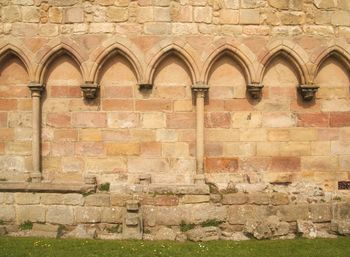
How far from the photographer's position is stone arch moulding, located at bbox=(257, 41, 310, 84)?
822 centimetres

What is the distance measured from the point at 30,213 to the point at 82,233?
3.82ft

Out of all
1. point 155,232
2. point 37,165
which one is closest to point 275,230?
point 155,232

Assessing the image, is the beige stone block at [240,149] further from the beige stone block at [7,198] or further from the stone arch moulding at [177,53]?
the beige stone block at [7,198]

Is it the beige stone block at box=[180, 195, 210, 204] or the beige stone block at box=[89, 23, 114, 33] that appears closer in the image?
the beige stone block at box=[180, 195, 210, 204]

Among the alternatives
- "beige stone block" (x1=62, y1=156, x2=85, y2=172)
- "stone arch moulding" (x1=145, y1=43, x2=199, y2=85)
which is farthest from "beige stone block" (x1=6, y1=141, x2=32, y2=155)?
"stone arch moulding" (x1=145, y1=43, x2=199, y2=85)

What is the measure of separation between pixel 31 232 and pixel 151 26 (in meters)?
4.61

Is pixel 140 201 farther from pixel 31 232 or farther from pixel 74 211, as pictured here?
pixel 31 232

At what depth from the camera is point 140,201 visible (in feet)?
25.6

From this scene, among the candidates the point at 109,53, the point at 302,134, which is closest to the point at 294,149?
the point at 302,134

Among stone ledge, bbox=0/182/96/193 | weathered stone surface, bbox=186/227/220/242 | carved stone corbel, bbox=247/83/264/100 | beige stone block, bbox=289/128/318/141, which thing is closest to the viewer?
weathered stone surface, bbox=186/227/220/242

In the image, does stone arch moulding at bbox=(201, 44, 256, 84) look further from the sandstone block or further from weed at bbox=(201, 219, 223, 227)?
Answer: weed at bbox=(201, 219, 223, 227)

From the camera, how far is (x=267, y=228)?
7562 millimetres

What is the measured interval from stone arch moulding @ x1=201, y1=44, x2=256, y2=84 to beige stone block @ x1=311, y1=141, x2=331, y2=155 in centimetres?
191

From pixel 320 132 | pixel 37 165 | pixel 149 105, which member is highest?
pixel 149 105
